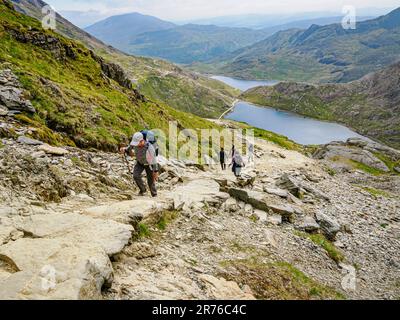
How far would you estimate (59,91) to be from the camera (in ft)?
88.1

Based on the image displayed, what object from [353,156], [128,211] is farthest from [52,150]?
[353,156]

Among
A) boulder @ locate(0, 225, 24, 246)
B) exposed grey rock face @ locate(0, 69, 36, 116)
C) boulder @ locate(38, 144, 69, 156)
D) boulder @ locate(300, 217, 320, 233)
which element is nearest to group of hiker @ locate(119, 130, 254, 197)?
boulder @ locate(38, 144, 69, 156)

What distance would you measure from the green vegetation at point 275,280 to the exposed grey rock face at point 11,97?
16.3 m

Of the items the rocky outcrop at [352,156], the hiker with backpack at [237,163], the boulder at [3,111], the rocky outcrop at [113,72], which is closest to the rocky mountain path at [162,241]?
the boulder at [3,111]

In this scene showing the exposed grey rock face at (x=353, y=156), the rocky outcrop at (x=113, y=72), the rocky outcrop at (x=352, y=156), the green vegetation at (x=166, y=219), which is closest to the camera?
the green vegetation at (x=166, y=219)

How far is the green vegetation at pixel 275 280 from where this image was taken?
41.4 ft

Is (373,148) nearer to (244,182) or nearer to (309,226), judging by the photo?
(244,182)

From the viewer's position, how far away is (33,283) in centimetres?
856

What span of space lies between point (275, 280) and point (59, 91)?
21764 millimetres

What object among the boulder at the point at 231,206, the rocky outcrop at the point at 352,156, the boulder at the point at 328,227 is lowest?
the rocky outcrop at the point at 352,156

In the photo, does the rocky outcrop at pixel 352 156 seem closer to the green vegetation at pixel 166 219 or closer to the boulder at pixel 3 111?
the green vegetation at pixel 166 219

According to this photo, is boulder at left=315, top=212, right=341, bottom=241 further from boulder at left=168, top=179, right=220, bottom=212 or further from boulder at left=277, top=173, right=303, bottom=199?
boulder at left=168, top=179, right=220, bottom=212

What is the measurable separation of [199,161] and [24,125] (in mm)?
18324
